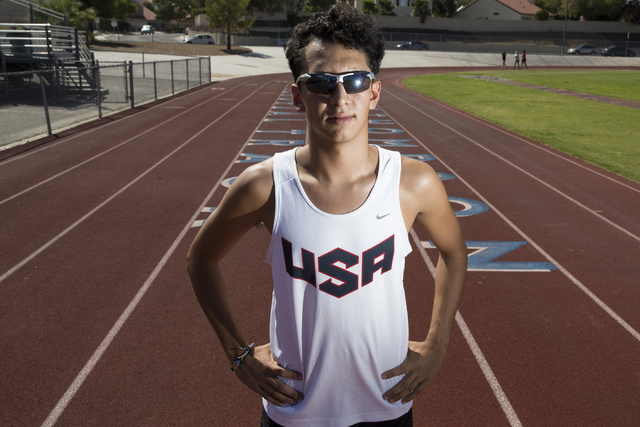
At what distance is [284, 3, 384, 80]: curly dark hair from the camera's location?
1659 mm

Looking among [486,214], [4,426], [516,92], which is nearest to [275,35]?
[516,92]

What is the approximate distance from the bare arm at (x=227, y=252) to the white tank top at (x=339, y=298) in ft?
0.16

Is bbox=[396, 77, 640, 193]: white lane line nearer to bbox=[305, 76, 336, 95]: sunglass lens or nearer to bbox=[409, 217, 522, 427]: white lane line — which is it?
bbox=[409, 217, 522, 427]: white lane line

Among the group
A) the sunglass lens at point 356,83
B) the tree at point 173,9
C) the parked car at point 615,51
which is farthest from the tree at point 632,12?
the sunglass lens at point 356,83

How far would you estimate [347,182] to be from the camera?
69.2 inches

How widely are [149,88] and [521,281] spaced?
21.0 meters

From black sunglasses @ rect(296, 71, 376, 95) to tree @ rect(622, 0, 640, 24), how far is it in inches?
3799

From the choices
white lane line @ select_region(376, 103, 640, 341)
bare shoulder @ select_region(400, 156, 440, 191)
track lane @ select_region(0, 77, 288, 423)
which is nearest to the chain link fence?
track lane @ select_region(0, 77, 288, 423)

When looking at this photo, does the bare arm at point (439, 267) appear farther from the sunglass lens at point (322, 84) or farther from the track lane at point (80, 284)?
the track lane at point (80, 284)

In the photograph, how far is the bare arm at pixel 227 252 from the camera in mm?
1776

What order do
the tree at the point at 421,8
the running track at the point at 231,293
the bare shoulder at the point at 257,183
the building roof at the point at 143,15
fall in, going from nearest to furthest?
the bare shoulder at the point at 257,183 → the running track at the point at 231,293 → the tree at the point at 421,8 → the building roof at the point at 143,15

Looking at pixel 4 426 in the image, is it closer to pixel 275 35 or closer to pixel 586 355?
pixel 586 355

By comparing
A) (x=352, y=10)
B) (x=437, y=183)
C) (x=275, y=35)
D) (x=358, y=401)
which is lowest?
(x=358, y=401)

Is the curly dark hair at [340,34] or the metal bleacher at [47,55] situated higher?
the metal bleacher at [47,55]
